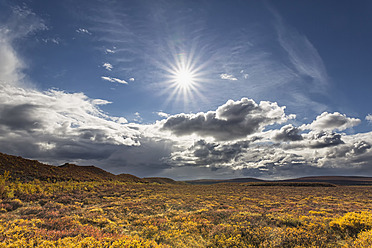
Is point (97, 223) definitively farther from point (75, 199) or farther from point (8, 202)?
point (75, 199)

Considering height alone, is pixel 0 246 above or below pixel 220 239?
above

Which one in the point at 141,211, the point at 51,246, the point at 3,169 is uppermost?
the point at 3,169

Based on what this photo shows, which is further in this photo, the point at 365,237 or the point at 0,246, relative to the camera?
the point at 365,237

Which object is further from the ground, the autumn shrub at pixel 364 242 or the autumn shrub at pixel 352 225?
the autumn shrub at pixel 364 242

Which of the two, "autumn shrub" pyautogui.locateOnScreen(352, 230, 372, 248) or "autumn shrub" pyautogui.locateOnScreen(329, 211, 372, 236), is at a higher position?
"autumn shrub" pyautogui.locateOnScreen(352, 230, 372, 248)

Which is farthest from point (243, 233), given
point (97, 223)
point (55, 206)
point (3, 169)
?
point (3, 169)

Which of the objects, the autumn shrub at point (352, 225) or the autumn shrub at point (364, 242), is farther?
the autumn shrub at point (352, 225)

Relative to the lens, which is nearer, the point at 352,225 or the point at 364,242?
the point at 364,242

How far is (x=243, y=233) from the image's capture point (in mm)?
10258

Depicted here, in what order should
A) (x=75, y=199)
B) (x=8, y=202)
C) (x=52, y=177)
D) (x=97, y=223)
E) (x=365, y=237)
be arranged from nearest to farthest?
(x=365, y=237), (x=97, y=223), (x=8, y=202), (x=75, y=199), (x=52, y=177)

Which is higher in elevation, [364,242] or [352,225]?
[364,242]

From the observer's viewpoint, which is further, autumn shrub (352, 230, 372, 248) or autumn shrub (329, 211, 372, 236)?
autumn shrub (329, 211, 372, 236)

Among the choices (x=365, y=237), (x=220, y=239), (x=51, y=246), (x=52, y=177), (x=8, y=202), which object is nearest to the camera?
(x=51, y=246)

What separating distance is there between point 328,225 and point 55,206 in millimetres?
20249
